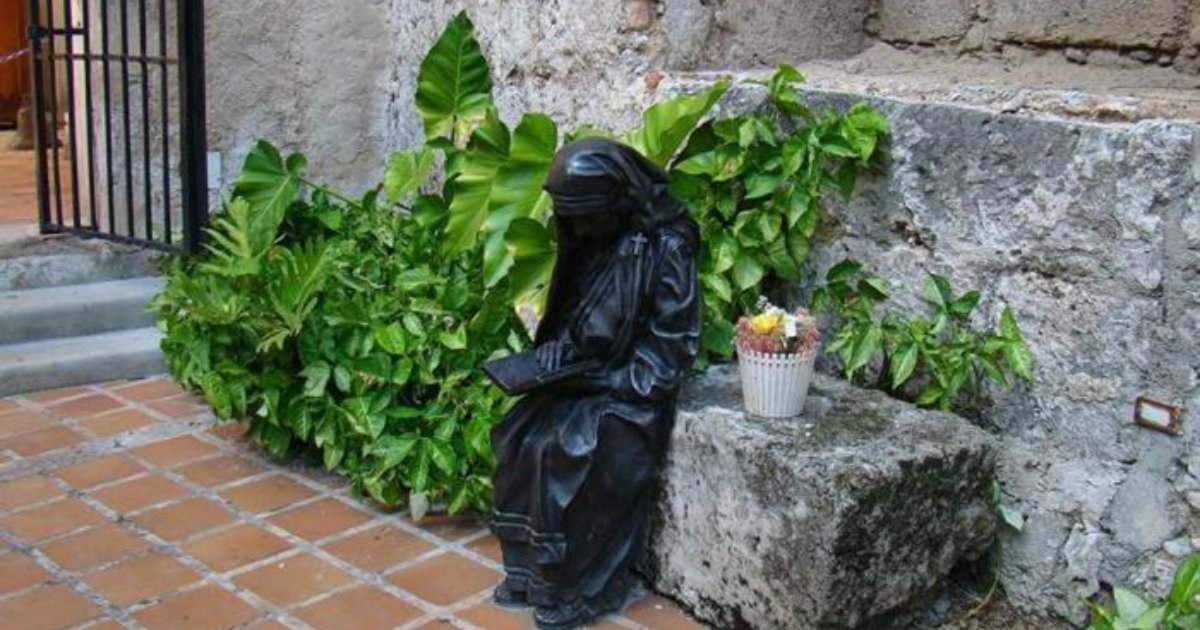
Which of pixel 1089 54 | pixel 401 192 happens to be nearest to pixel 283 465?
pixel 401 192

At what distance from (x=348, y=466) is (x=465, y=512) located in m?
0.41

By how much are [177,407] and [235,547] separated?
1.29 m

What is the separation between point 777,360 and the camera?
132 inches

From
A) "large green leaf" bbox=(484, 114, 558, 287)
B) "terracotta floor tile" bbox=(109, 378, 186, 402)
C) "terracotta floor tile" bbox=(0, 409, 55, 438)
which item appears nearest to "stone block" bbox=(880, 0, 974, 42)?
"large green leaf" bbox=(484, 114, 558, 287)

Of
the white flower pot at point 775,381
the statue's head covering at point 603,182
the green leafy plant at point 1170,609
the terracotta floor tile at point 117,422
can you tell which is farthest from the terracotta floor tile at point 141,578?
the green leafy plant at point 1170,609

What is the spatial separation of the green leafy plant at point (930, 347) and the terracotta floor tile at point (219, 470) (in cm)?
196

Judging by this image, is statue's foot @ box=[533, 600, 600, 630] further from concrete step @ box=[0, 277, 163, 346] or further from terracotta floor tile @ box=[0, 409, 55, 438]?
concrete step @ box=[0, 277, 163, 346]

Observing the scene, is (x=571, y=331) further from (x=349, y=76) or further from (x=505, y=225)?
(x=349, y=76)

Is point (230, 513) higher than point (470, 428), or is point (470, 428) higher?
point (470, 428)

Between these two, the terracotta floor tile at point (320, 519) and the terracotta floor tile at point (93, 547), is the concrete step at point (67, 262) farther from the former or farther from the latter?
the terracotta floor tile at point (320, 519)

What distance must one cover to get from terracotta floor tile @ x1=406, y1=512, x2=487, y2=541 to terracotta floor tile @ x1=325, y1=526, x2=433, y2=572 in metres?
0.07

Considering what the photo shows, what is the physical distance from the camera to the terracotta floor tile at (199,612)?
3350mm

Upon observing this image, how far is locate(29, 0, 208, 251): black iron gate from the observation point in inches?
207

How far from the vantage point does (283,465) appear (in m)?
4.43
